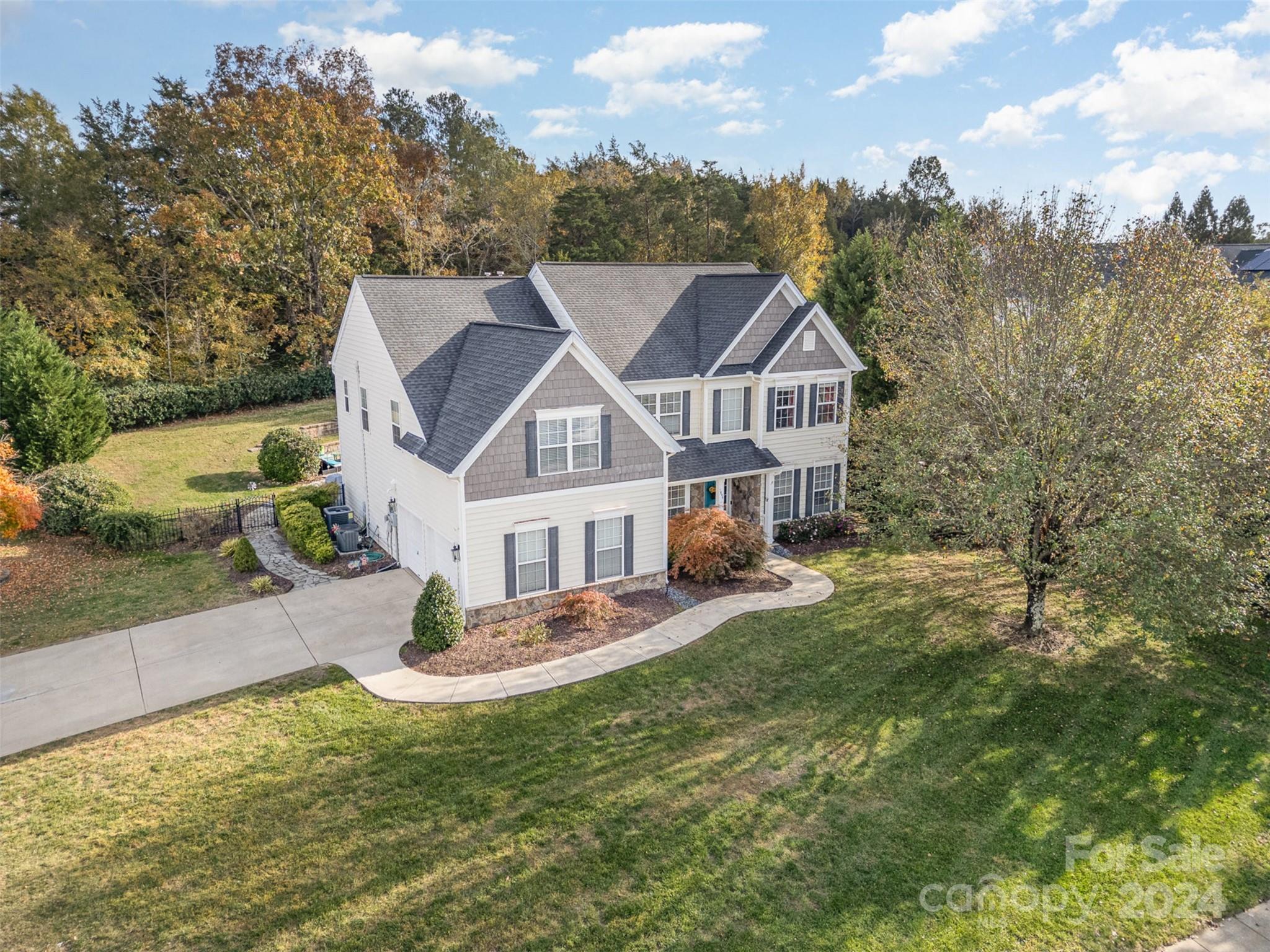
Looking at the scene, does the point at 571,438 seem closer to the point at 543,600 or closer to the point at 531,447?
the point at 531,447

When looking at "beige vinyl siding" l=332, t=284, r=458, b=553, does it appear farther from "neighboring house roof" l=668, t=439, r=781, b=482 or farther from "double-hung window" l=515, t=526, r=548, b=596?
"neighboring house roof" l=668, t=439, r=781, b=482

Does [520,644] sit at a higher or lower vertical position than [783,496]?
lower

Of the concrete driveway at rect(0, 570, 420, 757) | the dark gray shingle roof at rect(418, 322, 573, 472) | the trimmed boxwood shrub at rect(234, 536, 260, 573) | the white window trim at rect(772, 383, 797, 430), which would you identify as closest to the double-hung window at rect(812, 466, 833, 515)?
the white window trim at rect(772, 383, 797, 430)

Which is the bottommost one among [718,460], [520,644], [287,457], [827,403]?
[520,644]

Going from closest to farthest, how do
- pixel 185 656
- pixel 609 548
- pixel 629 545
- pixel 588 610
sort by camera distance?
pixel 185 656 → pixel 588 610 → pixel 609 548 → pixel 629 545

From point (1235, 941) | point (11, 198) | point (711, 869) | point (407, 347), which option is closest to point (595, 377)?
point (407, 347)

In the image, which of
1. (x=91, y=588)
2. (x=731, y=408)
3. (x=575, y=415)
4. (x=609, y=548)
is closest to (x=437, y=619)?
(x=609, y=548)

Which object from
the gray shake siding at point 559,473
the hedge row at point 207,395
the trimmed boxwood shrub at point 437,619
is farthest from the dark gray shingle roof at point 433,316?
the hedge row at point 207,395

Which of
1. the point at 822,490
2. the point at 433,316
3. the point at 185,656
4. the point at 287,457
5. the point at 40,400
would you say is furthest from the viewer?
the point at 287,457
